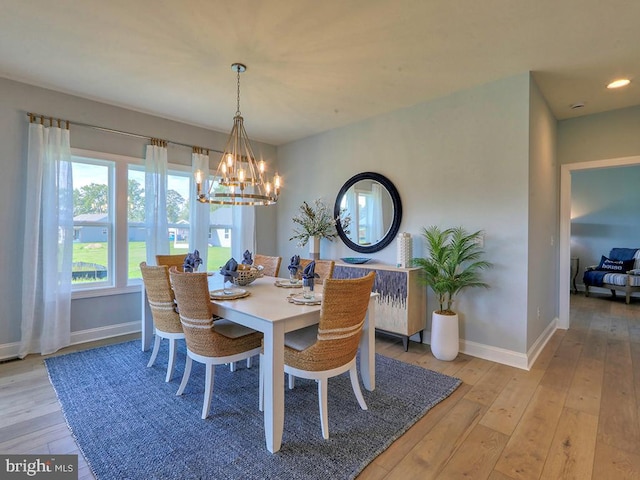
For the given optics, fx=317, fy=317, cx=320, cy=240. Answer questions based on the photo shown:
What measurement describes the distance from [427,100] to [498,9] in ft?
4.82

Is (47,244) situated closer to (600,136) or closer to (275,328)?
(275,328)

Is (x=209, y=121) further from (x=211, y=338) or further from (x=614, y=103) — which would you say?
(x=614, y=103)

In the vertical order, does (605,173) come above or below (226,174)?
above

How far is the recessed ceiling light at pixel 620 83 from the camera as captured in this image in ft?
9.93

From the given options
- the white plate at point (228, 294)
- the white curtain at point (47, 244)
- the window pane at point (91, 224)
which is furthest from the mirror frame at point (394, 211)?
the white curtain at point (47, 244)

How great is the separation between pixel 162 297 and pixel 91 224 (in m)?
1.79

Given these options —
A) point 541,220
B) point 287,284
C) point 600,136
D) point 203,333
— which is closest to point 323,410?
point 203,333

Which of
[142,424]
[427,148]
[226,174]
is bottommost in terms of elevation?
[142,424]

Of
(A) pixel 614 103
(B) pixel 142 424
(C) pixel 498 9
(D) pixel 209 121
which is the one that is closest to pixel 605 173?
(A) pixel 614 103

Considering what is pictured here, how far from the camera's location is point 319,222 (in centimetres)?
452

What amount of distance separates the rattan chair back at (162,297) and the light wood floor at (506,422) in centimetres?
88

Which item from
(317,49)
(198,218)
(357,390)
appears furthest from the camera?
(198,218)

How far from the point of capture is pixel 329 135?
463 centimetres

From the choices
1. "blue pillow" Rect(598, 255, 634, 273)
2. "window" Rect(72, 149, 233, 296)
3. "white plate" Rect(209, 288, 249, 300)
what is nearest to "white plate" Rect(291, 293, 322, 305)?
"white plate" Rect(209, 288, 249, 300)
